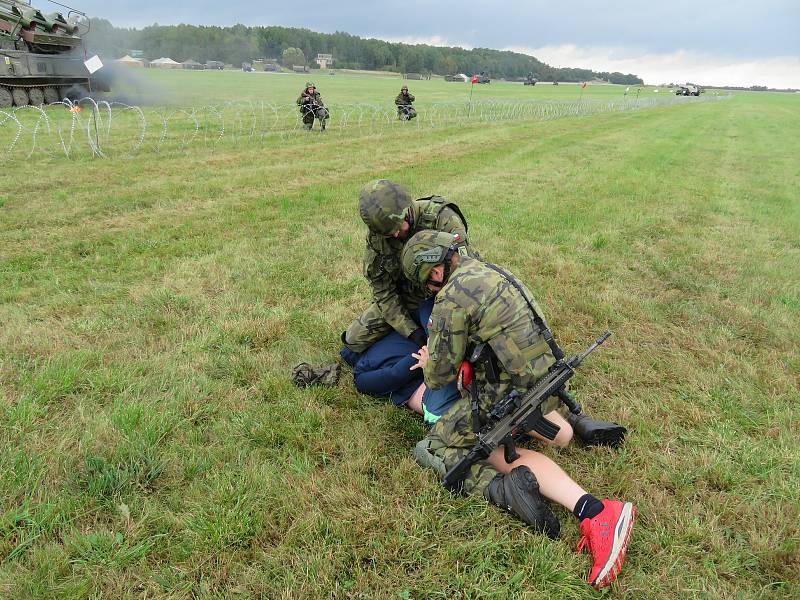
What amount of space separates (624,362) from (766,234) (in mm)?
5809

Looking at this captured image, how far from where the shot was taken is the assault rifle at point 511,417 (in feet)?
9.44

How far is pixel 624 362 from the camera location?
4.46 meters

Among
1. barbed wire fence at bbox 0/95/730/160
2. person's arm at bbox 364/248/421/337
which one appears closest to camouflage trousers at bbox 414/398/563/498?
person's arm at bbox 364/248/421/337

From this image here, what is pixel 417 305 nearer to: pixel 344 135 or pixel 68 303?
pixel 68 303

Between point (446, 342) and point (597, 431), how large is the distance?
1270 mm

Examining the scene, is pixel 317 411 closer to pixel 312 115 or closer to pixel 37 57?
pixel 312 115

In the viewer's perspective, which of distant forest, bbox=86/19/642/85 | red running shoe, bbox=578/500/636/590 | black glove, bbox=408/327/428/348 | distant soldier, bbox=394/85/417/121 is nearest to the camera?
red running shoe, bbox=578/500/636/590

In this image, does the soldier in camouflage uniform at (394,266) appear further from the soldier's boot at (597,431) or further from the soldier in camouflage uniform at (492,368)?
the soldier's boot at (597,431)

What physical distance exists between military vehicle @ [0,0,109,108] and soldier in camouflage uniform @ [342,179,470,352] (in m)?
22.3

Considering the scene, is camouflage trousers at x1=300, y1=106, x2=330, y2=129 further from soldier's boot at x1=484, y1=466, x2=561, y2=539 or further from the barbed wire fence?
soldier's boot at x1=484, y1=466, x2=561, y2=539

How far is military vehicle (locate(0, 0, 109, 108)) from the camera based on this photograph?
19.8 m

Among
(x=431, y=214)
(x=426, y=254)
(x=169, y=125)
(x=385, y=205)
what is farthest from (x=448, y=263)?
(x=169, y=125)

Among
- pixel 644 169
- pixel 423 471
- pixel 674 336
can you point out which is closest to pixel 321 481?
pixel 423 471

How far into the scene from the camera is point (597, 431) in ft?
11.0
